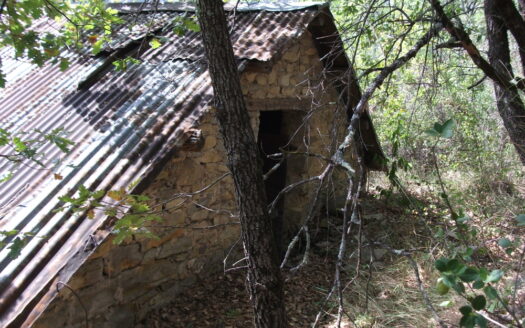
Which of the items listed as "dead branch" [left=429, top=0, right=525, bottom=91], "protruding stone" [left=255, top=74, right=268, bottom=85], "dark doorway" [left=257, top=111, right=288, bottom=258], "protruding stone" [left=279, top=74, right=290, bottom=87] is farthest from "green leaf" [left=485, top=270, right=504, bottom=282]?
"dark doorway" [left=257, top=111, right=288, bottom=258]

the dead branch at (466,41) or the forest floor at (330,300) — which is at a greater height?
the dead branch at (466,41)

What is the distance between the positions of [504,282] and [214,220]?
2913 mm

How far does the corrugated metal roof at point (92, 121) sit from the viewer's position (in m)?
2.73

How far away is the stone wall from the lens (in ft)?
Answer: 10.6

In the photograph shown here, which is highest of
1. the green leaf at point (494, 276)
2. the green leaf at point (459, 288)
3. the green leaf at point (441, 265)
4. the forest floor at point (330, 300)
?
the green leaf at point (441, 265)

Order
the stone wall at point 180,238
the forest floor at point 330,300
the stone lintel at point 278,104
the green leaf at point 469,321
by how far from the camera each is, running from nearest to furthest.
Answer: the green leaf at point 469,321, the stone wall at point 180,238, the forest floor at point 330,300, the stone lintel at point 278,104

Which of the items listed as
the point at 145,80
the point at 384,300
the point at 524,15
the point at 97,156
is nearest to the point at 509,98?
the point at 524,15

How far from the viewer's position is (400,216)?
643cm

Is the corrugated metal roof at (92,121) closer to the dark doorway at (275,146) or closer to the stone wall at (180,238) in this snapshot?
the stone wall at (180,238)

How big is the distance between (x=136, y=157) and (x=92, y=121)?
31.0 inches

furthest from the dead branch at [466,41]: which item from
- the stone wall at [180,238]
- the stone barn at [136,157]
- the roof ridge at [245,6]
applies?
the roof ridge at [245,6]

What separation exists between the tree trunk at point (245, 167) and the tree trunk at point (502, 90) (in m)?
3.14

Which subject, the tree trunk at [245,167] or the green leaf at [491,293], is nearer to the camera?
the green leaf at [491,293]

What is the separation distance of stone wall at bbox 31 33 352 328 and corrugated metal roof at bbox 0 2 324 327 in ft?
1.24
